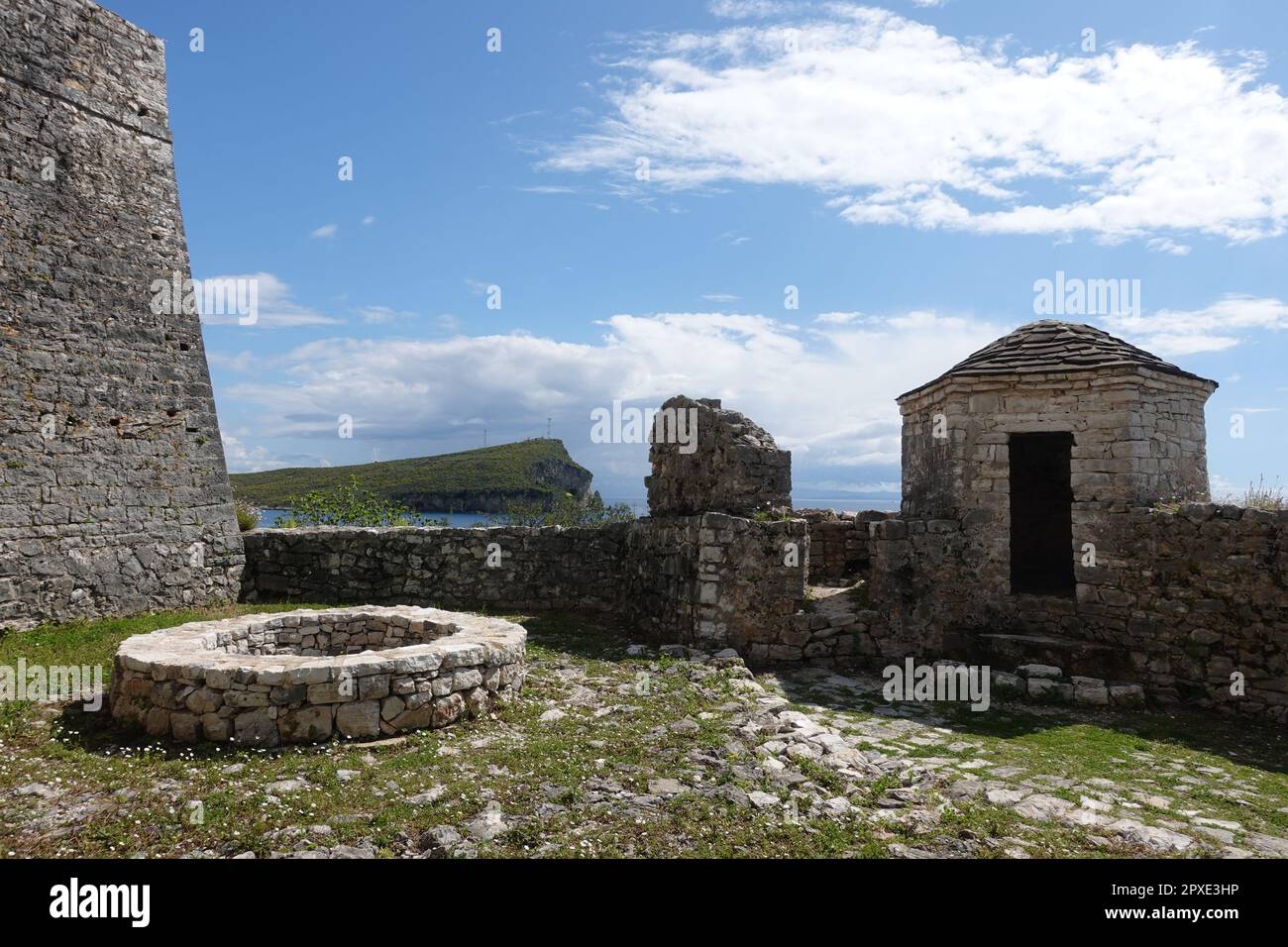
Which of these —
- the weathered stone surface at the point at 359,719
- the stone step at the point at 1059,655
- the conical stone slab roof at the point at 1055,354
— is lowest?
the stone step at the point at 1059,655

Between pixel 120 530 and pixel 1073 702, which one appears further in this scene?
pixel 120 530

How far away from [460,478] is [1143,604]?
41546 mm

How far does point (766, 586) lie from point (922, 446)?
A: 414 centimetres

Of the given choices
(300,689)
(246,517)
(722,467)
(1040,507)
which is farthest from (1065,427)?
(246,517)

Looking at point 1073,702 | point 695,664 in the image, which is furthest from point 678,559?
point 1073,702

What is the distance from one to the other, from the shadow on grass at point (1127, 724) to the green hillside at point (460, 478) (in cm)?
3081

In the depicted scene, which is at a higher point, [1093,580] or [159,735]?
[1093,580]

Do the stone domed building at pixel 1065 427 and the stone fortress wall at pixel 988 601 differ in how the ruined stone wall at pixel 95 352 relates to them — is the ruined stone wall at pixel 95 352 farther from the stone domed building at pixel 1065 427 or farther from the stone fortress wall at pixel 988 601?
the stone domed building at pixel 1065 427

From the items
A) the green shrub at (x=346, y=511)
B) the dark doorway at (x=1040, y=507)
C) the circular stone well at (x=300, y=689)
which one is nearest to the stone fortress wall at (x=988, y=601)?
the dark doorway at (x=1040, y=507)

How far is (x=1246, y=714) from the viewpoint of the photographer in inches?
376

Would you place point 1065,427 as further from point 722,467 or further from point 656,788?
point 656,788

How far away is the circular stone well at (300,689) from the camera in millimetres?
6355

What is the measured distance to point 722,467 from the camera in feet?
39.2
